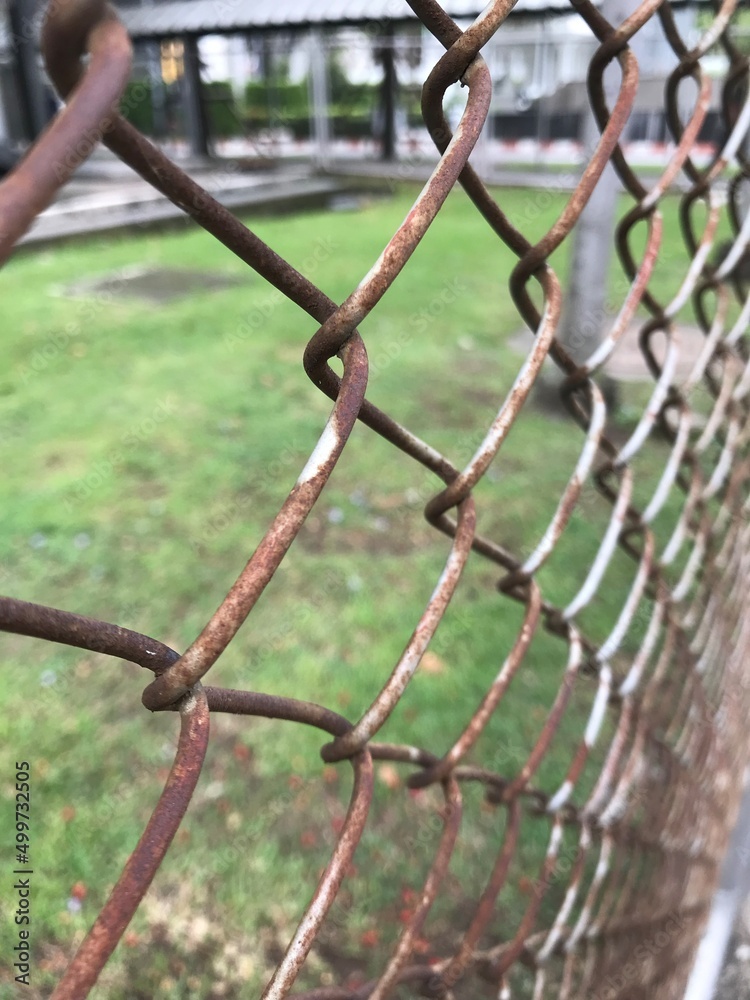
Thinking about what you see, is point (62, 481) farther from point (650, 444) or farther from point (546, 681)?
point (650, 444)

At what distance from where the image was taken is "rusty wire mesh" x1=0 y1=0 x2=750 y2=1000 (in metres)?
0.35

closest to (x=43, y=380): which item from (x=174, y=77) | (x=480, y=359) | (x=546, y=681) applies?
(x=480, y=359)

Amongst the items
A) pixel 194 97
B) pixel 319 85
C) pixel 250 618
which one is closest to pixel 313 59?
pixel 319 85

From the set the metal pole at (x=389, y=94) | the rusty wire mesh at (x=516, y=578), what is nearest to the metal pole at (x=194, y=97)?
the metal pole at (x=389, y=94)

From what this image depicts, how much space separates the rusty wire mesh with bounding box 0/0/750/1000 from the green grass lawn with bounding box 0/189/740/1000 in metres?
0.40

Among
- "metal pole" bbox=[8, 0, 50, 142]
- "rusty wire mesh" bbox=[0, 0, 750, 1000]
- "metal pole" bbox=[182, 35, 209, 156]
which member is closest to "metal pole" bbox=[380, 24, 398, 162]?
"metal pole" bbox=[182, 35, 209, 156]

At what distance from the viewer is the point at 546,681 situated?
2453mm

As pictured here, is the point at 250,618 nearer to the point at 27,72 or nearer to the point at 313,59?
the point at 27,72

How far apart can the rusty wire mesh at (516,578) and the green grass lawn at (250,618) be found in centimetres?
40

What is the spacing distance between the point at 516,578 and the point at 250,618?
207 centimetres

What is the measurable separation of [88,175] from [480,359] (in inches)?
526

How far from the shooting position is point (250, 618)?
8.96ft

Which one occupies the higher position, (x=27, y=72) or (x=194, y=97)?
(x=27, y=72)

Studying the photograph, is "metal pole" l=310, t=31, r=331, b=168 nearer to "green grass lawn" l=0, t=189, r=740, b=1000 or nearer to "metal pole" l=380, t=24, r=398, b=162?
"metal pole" l=380, t=24, r=398, b=162
